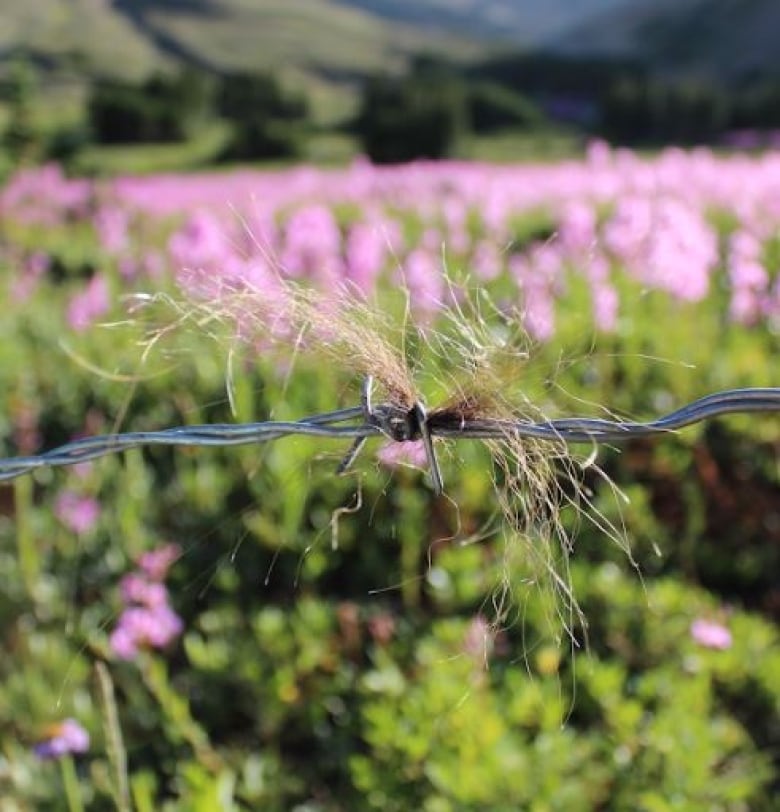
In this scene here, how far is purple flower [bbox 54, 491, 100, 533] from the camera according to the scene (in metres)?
3.23

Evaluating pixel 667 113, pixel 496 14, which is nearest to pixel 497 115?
pixel 667 113

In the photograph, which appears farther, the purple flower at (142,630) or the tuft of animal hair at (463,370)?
the purple flower at (142,630)

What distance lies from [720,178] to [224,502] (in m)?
5.81

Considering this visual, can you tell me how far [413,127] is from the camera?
31578mm

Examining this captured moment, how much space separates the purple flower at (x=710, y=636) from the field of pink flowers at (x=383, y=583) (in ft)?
0.04

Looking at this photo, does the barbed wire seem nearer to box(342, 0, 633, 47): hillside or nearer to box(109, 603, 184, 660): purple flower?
box(109, 603, 184, 660): purple flower

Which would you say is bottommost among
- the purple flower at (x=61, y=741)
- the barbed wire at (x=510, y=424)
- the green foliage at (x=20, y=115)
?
the green foliage at (x=20, y=115)

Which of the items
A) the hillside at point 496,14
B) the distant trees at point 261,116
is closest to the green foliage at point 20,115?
the distant trees at point 261,116

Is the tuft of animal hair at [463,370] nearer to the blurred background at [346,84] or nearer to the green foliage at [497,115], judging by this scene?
the blurred background at [346,84]

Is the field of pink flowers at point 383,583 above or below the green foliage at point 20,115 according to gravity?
above

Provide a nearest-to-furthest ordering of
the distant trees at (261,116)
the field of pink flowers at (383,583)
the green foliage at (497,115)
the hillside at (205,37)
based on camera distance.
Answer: the field of pink flowers at (383,583)
the distant trees at (261,116)
the green foliage at (497,115)
the hillside at (205,37)

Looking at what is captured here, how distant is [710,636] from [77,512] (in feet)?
5.84

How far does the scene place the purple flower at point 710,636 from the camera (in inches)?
100

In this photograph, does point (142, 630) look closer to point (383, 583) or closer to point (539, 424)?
point (383, 583)
